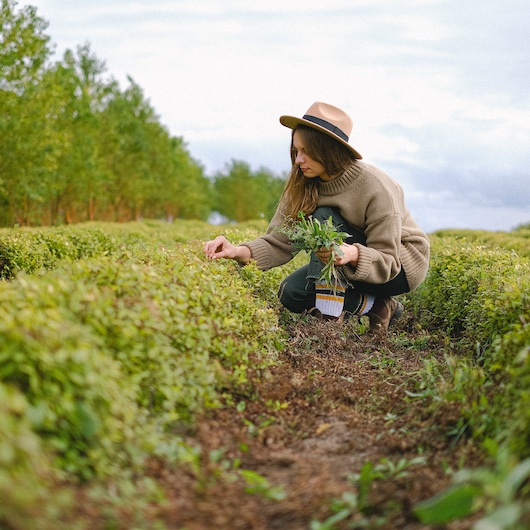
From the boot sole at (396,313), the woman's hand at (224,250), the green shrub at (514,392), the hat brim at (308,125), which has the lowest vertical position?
the boot sole at (396,313)

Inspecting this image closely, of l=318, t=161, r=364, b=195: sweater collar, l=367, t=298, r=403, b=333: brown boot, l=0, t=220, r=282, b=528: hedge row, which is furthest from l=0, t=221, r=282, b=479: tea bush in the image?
l=367, t=298, r=403, b=333: brown boot

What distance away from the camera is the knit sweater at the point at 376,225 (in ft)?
14.6

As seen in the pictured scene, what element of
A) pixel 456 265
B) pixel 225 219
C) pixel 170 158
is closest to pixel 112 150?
pixel 170 158

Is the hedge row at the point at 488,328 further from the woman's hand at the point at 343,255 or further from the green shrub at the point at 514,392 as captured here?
the woman's hand at the point at 343,255

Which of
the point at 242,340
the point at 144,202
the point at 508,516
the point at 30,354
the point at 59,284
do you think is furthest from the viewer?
the point at 144,202

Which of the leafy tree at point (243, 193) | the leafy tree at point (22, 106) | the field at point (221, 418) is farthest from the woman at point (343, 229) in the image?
the leafy tree at point (243, 193)

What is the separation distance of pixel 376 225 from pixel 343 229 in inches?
11.9

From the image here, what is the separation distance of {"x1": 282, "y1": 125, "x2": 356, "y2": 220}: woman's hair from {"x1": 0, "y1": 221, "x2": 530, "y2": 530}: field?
0.92 meters

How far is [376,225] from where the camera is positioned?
178 inches

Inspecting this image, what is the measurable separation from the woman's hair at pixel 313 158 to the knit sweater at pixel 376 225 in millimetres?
62

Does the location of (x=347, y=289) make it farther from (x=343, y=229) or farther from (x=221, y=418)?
(x=221, y=418)

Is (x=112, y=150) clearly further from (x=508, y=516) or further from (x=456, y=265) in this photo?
(x=508, y=516)

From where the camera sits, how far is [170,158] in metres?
41.4

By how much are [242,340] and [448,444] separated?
1396 millimetres
